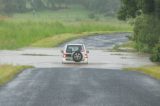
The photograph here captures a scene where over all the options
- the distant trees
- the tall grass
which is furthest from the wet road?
the tall grass

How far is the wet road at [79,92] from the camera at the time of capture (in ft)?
57.8

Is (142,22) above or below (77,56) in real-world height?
above

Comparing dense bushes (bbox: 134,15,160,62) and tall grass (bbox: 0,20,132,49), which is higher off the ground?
dense bushes (bbox: 134,15,160,62)

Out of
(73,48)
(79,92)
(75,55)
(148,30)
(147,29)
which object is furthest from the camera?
(148,30)

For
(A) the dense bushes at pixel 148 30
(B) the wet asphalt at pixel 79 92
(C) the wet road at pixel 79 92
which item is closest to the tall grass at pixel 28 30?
(A) the dense bushes at pixel 148 30

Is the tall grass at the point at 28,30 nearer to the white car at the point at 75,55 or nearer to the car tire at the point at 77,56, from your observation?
the white car at the point at 75,55

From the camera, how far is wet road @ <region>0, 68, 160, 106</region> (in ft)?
57.8

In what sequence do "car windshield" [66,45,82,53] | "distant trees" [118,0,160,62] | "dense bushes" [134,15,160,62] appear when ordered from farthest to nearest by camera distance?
1. "dense bushes" [134,15,160,62]
2. "distant trees" [118,0,160,62]
3. "car windshield" [66,45,82,53]

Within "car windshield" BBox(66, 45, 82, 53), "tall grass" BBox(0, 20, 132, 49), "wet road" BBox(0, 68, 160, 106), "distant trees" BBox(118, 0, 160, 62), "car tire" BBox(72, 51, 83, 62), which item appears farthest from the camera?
"tall grass" BBox(0, 20, 132, 49)

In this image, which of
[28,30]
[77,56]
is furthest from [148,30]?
[28,30]

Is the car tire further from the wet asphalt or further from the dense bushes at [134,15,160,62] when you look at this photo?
the wet asphalt

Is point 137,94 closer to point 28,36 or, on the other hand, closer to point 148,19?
point 148,19

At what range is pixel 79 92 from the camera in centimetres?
2059

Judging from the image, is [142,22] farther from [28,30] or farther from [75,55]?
[28,30]
